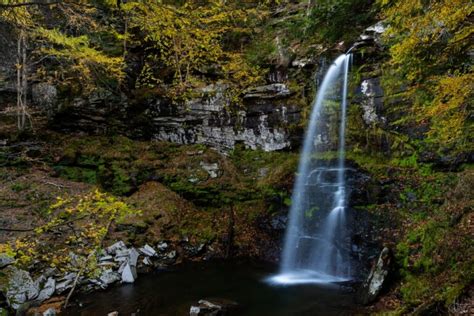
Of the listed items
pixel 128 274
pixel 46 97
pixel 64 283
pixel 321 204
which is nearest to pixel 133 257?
pixel 128 274

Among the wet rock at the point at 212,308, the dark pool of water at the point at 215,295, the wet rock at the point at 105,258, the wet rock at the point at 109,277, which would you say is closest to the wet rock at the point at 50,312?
the dark pool of water at the point at 215,295

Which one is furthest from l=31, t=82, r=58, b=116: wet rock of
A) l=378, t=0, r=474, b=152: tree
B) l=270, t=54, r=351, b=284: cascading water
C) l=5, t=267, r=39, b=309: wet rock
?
l=378, t=0, r=474, b=152: tree

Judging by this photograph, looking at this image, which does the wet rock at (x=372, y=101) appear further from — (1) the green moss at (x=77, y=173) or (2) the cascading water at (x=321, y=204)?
(1) the green moss at (x=77, y=173)

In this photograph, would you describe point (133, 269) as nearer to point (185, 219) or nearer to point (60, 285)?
point (60, 285)

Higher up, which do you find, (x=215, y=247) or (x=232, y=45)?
(x=232, y=45)

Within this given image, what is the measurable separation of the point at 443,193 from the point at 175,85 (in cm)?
911

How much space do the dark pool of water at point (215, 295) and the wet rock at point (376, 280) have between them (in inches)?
11.9

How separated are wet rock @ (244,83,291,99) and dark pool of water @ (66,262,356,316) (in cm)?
611

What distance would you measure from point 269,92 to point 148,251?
6797mm

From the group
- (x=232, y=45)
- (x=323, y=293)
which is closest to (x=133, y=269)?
(x=323, y=293)

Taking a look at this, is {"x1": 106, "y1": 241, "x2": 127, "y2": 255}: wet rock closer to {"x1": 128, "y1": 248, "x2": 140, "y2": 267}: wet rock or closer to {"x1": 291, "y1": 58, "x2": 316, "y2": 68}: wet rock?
{"x1": 128, "y1": 248, "x2": 140, "y2": 267}: wet rock

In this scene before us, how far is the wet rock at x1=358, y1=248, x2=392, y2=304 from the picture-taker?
6.03m

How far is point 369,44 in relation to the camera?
10.3 meters

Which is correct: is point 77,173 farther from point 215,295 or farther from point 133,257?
point 215,295
